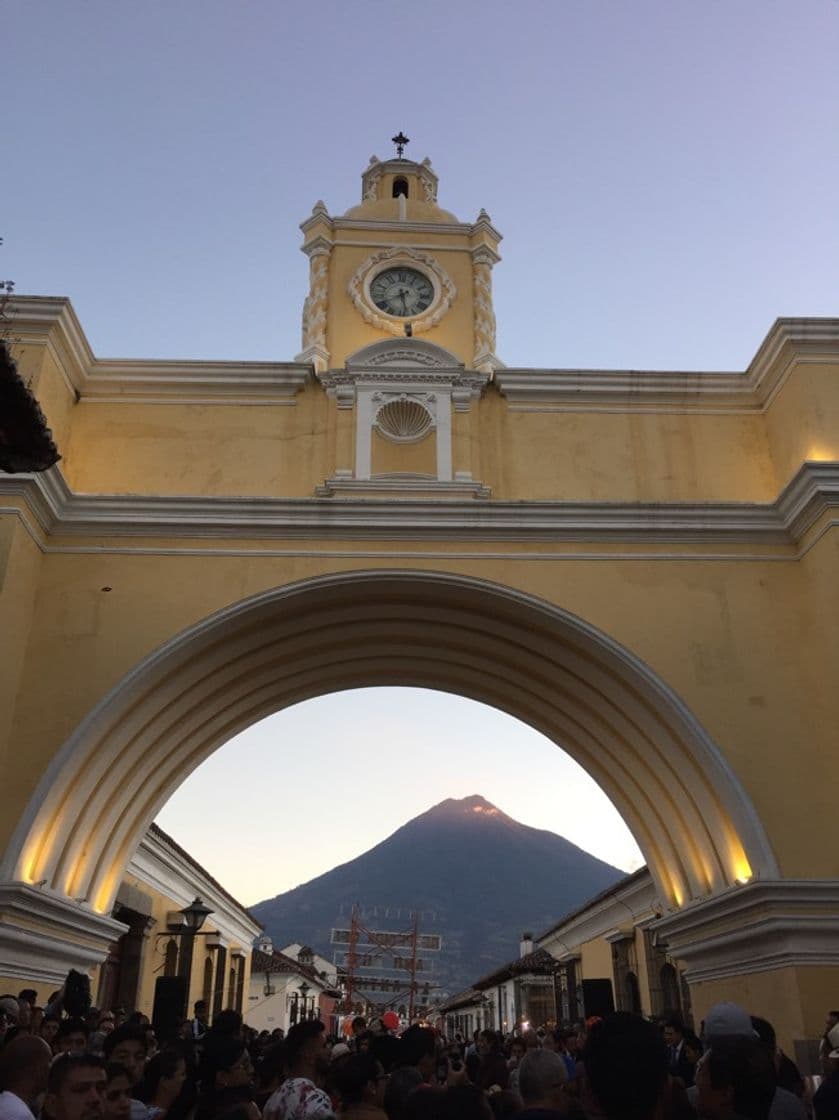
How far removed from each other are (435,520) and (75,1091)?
7.61 metres

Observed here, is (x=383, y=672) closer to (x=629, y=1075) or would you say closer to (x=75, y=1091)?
(x=75, y=1091)

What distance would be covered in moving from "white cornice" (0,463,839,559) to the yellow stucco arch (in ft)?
1.88

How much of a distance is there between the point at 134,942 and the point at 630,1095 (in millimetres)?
12917

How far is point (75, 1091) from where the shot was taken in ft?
11.0

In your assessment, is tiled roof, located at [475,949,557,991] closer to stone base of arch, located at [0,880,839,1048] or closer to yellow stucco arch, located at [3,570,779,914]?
yellow stucco arch, located at [3,570,779,914]

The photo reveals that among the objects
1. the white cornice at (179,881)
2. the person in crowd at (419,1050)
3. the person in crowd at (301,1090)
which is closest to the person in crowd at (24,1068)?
the person in crowd at (301,1090)

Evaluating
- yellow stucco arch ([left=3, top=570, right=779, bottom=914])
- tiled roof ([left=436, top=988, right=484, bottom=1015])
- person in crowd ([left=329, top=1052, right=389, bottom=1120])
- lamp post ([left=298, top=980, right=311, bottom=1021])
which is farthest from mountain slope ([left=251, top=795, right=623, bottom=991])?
person in crowd ([left=329, top=1052, right=389, bottom=1120])

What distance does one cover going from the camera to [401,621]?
37.0 feet

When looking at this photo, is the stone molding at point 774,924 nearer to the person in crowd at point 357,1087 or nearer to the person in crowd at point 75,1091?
the person in crowd at point 357,1087

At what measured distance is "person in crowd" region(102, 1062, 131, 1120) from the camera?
3784 mm

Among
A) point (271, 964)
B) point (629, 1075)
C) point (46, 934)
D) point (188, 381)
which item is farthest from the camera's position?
point (271, 964)

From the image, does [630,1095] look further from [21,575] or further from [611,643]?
[21,575]

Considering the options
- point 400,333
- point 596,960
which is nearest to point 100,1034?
point 400,333

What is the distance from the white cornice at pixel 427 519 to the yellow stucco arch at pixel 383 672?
0.57m
